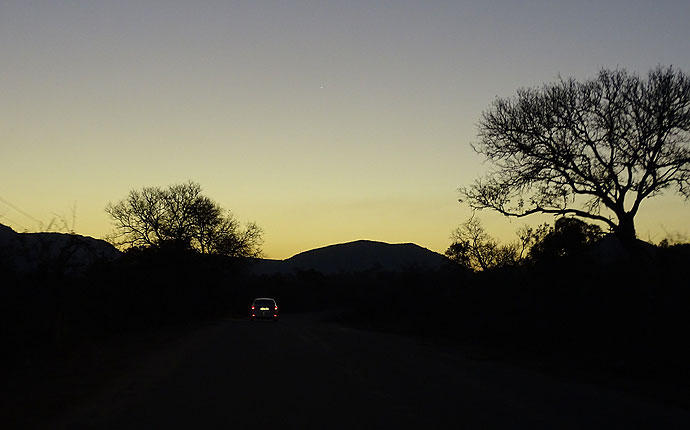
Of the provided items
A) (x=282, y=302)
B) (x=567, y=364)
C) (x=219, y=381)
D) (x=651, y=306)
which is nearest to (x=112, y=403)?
(x=219, y=381)

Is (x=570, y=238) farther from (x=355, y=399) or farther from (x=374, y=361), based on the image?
(x=355, y=399)

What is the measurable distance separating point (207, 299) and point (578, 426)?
5562 centimetres

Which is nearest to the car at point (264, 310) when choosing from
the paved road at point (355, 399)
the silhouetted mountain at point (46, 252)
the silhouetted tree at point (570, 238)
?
the silhouetted tree at point (570, 238)

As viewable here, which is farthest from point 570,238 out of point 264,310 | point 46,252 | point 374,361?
point 264,310

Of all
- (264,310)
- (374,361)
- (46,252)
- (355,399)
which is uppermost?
(264,310)

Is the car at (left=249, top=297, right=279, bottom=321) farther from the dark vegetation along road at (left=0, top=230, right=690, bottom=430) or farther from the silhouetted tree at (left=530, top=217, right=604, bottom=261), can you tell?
the silhouetted tree at (left=530, top=217, right=604, bottom=261)

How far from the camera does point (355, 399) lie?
11336mm

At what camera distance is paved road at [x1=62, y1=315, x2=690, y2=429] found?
30.9ft

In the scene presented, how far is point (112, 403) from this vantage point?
11.1m

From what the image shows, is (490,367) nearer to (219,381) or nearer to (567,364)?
(567,364)

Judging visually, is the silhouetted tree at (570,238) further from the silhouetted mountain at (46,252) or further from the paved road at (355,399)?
the silhouetted mountain at (46,252)

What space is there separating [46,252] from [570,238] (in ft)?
69.2

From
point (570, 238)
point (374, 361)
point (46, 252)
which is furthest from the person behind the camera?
point (570, 238)

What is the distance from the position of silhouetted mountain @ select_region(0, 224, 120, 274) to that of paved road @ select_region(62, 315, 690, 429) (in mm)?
5593
